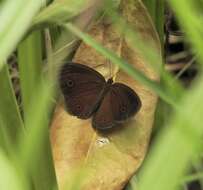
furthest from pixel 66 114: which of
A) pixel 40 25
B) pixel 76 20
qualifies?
pixel 40 25

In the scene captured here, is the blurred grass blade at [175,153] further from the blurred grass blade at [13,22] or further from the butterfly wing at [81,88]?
the butterfly wing at [81,88]

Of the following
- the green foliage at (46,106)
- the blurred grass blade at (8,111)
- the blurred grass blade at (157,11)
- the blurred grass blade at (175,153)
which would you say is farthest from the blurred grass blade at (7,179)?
the blurred grass blade at (157,11)

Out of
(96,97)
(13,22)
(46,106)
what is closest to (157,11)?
(96,97)

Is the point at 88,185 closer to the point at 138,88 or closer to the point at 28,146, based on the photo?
Answer: the point at 138,88

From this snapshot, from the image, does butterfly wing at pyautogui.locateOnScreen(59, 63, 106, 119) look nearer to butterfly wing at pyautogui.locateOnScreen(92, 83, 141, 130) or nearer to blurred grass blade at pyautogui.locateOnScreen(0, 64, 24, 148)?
butterfly wing at pyautogui.locateOnScreen(92, 83, 141, 130)

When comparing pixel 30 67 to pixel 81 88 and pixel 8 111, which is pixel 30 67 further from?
pixel 81 88

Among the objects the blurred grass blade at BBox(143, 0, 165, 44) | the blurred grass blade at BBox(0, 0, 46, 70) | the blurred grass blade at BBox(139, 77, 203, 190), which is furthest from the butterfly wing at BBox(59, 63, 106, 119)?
the blurred grass blade at BBox(139, 77, 203, 190)
